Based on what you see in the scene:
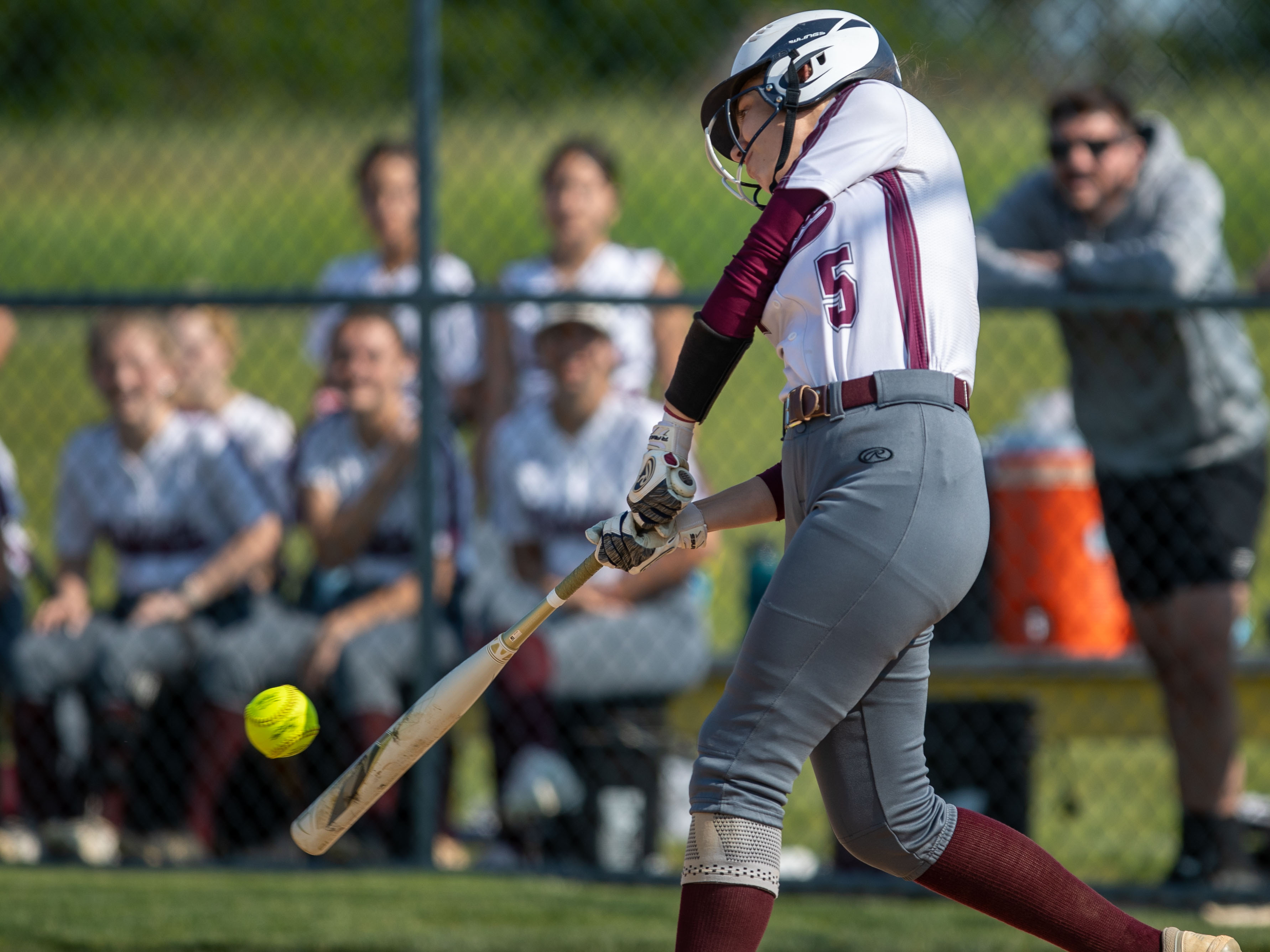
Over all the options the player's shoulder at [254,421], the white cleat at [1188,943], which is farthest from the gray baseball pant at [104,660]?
the white cleat at [1188,943]

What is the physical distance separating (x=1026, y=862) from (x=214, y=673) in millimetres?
2877

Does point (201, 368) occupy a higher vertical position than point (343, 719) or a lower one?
higher

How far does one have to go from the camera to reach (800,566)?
2.32 m

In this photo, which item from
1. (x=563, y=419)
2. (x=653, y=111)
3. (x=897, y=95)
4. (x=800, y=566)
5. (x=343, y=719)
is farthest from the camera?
(x=653, y=111)

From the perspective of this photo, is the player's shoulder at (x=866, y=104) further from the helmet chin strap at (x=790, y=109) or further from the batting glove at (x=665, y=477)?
the batting glove at (x=665, y=477)

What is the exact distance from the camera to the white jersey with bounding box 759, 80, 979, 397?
240 centimetres

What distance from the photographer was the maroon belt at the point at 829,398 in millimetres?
2379

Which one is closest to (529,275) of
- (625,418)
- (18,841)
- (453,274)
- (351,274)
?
(453,274)

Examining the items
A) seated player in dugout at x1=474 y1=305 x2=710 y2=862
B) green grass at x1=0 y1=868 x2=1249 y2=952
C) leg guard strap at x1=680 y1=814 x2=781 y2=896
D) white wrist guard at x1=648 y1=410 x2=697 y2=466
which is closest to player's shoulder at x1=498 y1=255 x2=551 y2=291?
seated player in dugout at x1=474 y1=305 x2=710 y2=862

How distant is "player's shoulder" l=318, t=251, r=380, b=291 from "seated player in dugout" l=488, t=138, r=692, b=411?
1.67 ft

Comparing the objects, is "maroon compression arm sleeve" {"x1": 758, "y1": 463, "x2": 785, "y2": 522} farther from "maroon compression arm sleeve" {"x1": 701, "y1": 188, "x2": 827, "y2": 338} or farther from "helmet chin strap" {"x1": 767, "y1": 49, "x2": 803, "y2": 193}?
"helmet chin strap" {"x1": 767, "y1": 49, "x2": 803, "y2": 193}

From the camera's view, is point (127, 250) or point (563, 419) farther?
point (127, 250)

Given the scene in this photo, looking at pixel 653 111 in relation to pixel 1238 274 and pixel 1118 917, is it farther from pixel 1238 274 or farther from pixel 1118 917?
pixel 1118 917

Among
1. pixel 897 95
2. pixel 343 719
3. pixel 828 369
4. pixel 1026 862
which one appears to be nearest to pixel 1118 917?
pixel 1026 862
